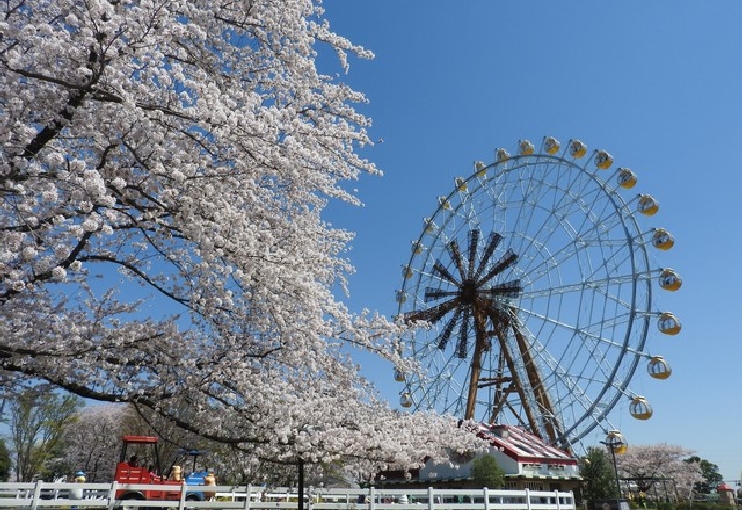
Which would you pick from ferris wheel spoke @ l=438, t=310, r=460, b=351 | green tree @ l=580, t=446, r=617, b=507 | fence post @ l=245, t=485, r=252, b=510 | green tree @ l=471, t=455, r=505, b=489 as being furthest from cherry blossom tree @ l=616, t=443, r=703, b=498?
fence post @ l=245, t=485, r=252, b=510

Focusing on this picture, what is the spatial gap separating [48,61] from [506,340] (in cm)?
2478

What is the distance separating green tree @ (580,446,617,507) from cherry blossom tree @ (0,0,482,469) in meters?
25.0

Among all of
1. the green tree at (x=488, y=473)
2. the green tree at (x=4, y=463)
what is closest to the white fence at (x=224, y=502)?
the green tree at (x=488, y=473)

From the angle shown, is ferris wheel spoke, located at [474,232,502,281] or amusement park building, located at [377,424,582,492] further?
ferris wheel spoke, located at [474,232,502,281]

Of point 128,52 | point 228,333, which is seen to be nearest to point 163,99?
point 128,52

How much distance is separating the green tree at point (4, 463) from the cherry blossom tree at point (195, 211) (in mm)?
42401

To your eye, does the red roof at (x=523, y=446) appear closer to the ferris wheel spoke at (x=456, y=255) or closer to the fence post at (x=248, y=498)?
the ferris wheel spoke at (x=456, y=255)

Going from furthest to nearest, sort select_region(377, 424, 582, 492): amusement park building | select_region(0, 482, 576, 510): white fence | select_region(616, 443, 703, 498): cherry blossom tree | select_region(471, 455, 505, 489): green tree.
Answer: select_region(616, 443, 703, 498): cherry blossom tree → select_region(377, 424, 582, 492): amusement park building → select_region(471, 455, 505, 489): green tree → select_region(0, 482, 576, 510): white fence

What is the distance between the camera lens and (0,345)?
254 inches

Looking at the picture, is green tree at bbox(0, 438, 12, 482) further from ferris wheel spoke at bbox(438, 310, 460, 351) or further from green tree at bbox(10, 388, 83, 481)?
ferris wheel spoke at bbox(438, 310, 460, 351)

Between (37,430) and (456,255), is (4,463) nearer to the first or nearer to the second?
(37,430)

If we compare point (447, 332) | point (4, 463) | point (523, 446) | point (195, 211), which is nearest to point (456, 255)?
point (447, 332)

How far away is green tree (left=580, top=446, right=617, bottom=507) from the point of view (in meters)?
29.2

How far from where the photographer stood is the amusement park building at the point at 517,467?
838 inches
